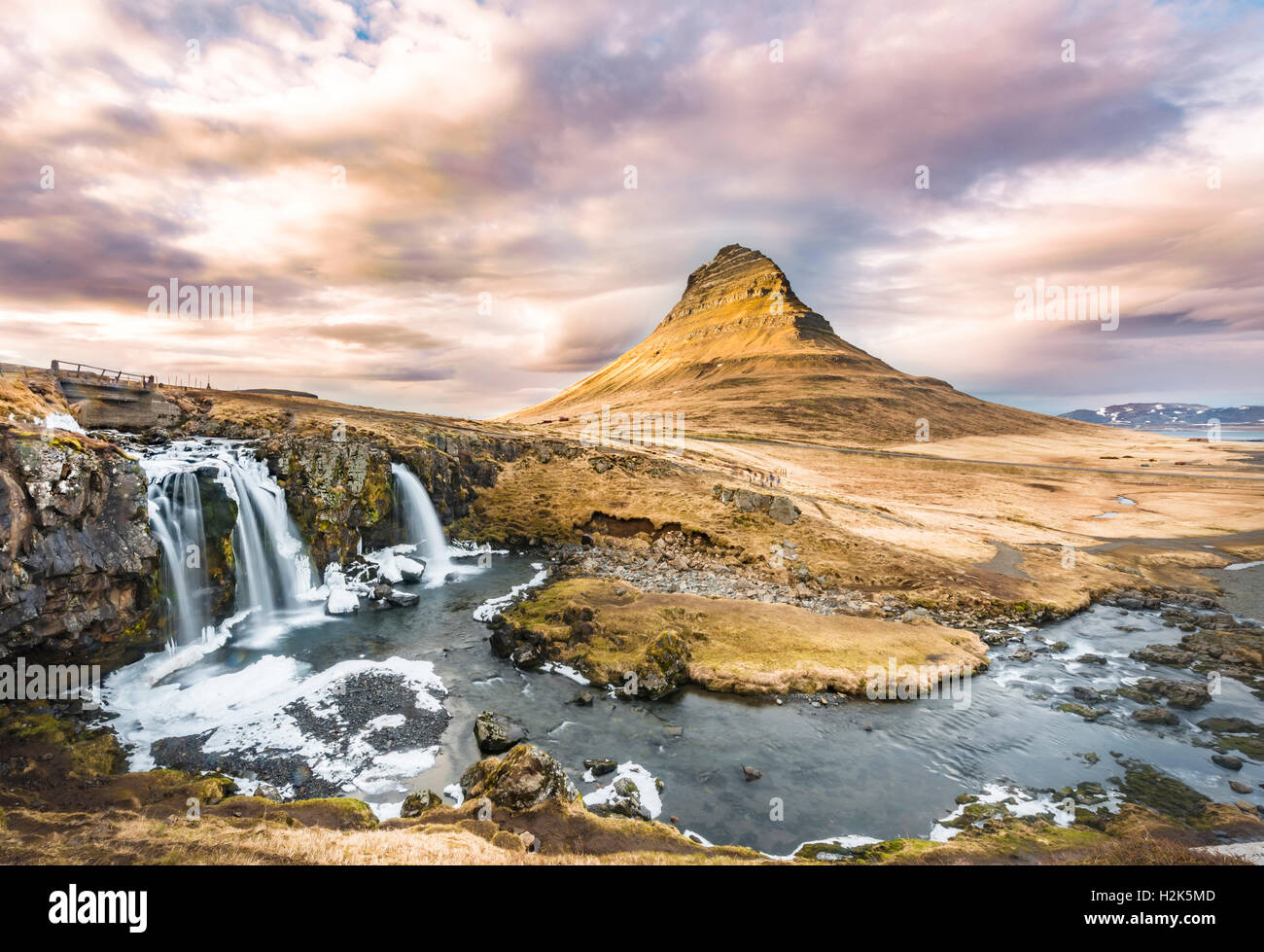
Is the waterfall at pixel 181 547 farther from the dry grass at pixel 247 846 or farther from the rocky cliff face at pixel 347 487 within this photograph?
the dry grass at pixel 247 846

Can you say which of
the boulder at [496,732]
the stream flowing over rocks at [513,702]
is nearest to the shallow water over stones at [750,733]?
the stream flowing over rocks at [513,702]

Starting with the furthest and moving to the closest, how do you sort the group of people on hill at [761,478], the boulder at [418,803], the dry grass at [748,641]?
the group of people on hill at [761,478] → the dry grass at [748,641] → the boulder at [418,803]

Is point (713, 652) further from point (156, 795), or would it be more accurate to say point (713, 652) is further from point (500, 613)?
point (156, 795)

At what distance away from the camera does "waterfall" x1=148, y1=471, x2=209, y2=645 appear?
30547 mm

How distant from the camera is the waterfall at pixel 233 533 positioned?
31500mm

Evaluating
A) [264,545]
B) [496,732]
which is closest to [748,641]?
[496,732]

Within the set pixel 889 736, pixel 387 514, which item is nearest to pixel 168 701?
pixel 387 514

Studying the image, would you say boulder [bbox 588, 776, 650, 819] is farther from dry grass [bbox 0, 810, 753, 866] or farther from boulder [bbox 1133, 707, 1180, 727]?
boulder [bbox 1133, 707, 1180, 727]

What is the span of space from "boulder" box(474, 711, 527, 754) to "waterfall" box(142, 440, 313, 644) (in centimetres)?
2030

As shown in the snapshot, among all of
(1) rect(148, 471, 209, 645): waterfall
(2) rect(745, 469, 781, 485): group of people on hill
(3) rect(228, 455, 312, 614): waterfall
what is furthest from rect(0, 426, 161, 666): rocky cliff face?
(2) rect(745, 469, 781, 485): group of people on hill

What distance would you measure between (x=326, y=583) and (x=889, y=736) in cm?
4056

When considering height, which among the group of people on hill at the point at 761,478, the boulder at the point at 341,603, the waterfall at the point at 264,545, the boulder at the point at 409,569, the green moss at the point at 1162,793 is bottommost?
the green moss at the point at 1162,793

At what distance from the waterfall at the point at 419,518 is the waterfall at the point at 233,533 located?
11.2 m
